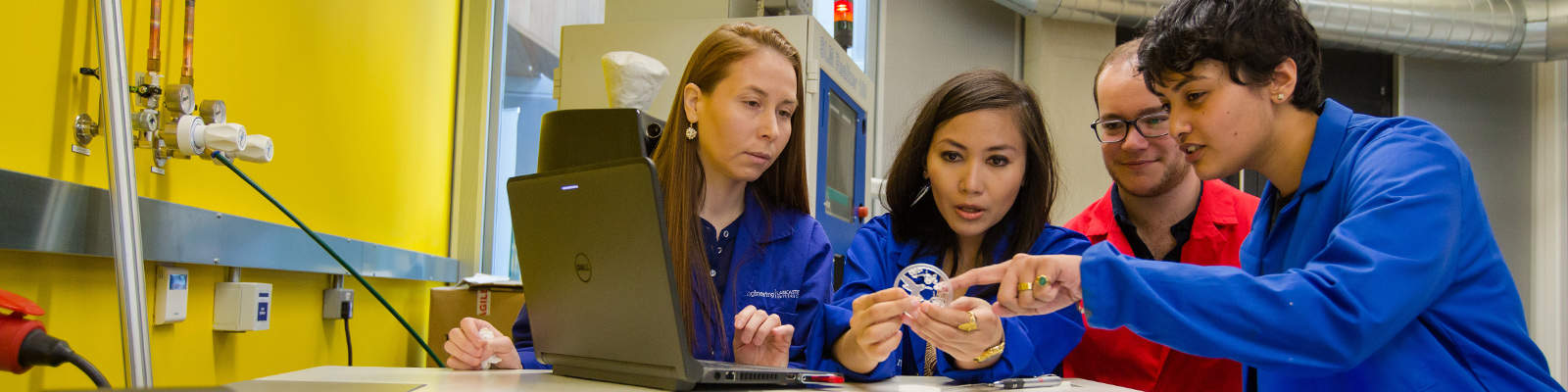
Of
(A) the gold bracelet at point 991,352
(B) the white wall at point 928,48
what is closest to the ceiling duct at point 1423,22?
(B) the white wall at point 928,48

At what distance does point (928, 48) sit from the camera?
4.99 metres

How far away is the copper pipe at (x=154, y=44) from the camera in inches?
61.0

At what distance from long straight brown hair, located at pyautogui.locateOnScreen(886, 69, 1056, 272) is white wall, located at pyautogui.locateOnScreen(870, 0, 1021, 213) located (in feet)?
9.56

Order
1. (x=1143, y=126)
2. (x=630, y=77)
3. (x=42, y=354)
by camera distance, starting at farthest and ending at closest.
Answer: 1. (x=630, y=77)
2. (x=1143, y=126)
3. (x=42, y=354)

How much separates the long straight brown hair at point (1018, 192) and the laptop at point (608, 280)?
0.62 metres

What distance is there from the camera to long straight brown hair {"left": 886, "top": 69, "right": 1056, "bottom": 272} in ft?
5.45

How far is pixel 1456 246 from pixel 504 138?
2.91 meters

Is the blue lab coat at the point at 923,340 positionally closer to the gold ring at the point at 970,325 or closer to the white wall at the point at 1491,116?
the gold ring at the point at 970,325

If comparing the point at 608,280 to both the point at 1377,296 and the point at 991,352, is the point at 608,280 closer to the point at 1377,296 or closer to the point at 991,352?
the point at 991,352

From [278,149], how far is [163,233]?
45 cm

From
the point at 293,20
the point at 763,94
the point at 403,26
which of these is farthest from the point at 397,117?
the point at 763,94

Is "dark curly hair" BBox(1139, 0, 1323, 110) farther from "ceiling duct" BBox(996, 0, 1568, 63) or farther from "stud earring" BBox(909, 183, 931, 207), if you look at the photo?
"ceiling duct" BBox(996, 0, 1568, 63)

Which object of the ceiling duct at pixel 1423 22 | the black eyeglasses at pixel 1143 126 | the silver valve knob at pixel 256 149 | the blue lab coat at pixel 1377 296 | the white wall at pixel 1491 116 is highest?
the ceiling duct at pixel 1423 22

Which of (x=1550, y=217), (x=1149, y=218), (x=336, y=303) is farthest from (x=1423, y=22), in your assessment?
(x=336, y=303)
